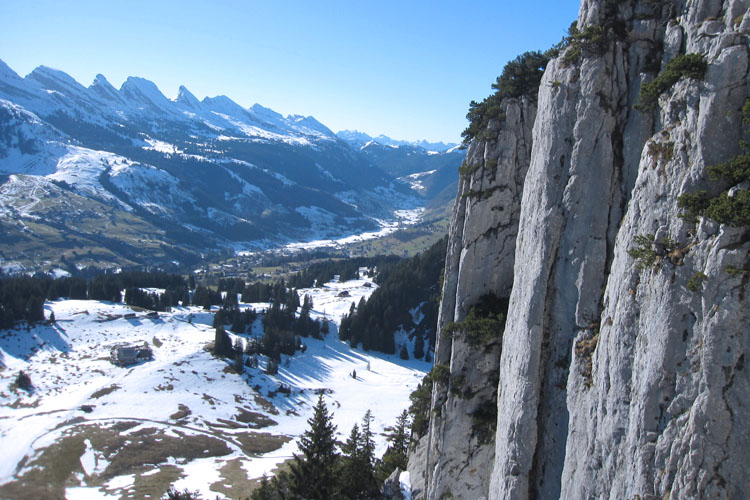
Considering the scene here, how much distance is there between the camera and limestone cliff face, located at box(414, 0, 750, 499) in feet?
46.3

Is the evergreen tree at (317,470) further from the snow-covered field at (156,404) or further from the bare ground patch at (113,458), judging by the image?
the bare ground patch at (113,458)

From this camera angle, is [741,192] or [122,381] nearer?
[741,192]

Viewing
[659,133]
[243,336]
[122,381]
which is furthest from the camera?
[243,336]

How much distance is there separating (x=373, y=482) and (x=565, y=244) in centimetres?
3435

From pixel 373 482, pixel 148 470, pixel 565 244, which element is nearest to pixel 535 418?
pixel 565 244

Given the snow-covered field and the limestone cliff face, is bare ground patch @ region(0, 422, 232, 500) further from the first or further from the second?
the limestone cliff face

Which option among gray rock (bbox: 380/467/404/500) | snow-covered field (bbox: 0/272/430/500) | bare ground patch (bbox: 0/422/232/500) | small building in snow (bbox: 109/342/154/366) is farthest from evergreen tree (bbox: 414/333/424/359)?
gray rock (bbox: 380/467/404/500)

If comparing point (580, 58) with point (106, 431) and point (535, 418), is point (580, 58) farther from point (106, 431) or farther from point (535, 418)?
point (106, 431)

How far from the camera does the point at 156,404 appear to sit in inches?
4343

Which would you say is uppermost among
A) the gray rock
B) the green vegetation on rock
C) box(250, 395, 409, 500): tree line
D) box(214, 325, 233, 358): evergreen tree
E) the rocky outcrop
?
the green vegetation on rock

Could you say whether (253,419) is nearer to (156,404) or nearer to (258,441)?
(258,441)

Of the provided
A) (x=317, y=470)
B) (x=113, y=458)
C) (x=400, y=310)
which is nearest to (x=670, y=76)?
(x=317, y=470)

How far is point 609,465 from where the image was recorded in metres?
16.5

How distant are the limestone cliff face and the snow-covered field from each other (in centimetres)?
6737
